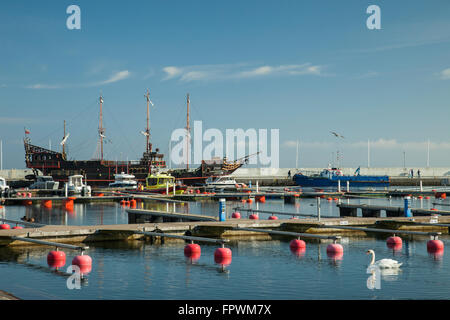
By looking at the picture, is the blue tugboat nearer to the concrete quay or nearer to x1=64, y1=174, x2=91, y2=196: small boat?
x1=64, y1=174, x2=91, y2=196: small boat

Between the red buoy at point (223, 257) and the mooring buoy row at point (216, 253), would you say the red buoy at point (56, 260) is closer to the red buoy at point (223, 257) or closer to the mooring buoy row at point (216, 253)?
the mooring buoy row at point (216, 253)

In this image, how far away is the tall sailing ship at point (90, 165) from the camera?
10031cm

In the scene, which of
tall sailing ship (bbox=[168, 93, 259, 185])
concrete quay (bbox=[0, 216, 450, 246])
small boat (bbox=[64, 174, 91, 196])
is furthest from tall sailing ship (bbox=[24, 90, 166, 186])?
concrete quay (bbox=[0, 216, 450, 246])

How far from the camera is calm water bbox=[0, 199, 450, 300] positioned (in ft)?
58.9

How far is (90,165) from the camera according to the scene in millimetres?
100625

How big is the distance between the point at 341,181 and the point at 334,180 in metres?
2.03

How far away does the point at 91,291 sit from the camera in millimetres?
18125

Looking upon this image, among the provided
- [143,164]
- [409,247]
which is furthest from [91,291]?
[143,164]

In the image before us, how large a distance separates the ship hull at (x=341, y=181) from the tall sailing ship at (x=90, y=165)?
91.5ft

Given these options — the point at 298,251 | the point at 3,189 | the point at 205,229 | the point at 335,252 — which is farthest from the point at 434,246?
the point at 3,189

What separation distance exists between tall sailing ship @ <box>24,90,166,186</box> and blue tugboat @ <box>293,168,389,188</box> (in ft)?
92.7

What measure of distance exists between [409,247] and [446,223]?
6078mm

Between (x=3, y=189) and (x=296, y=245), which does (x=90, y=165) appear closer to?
(x=3, y=189)
